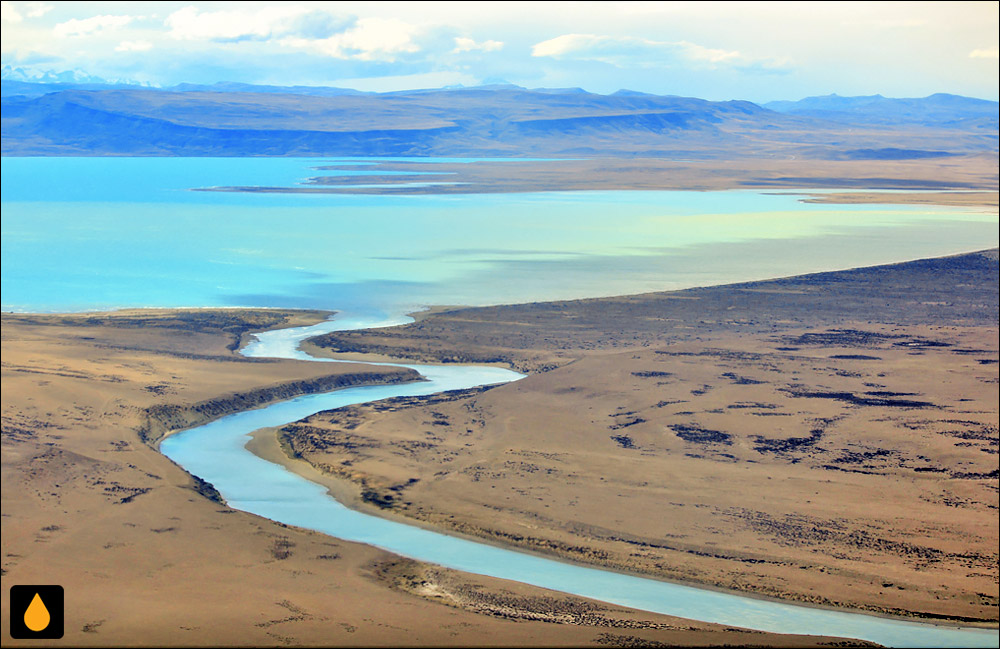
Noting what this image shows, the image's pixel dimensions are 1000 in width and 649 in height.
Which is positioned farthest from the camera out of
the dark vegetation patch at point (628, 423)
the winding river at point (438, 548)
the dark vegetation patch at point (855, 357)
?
the dark vegetation patch at point (855, 357)

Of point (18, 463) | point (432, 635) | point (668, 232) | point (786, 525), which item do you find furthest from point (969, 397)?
point (668, 232)

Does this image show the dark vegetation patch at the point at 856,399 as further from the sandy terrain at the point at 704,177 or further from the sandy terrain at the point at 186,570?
the sandy terrain at the point at 704,177

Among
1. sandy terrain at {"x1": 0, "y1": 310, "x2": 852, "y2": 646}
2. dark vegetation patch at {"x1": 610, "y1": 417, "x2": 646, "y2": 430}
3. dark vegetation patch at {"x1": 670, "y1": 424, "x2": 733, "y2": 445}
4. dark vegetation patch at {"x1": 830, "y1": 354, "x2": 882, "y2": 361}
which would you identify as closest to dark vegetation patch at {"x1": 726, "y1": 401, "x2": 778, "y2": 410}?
dark vegetation patch at {"x1": 670, "y1": 424, "x2": 733, "y2": 445}

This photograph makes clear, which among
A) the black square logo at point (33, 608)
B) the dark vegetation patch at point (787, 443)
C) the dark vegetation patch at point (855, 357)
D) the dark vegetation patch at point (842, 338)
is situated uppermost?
the black square logo at point (33, 608)

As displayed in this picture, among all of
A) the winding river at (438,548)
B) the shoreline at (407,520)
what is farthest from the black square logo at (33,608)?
the shoreline at (407,520)

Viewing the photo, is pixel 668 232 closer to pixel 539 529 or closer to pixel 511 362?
pixel 511 362
